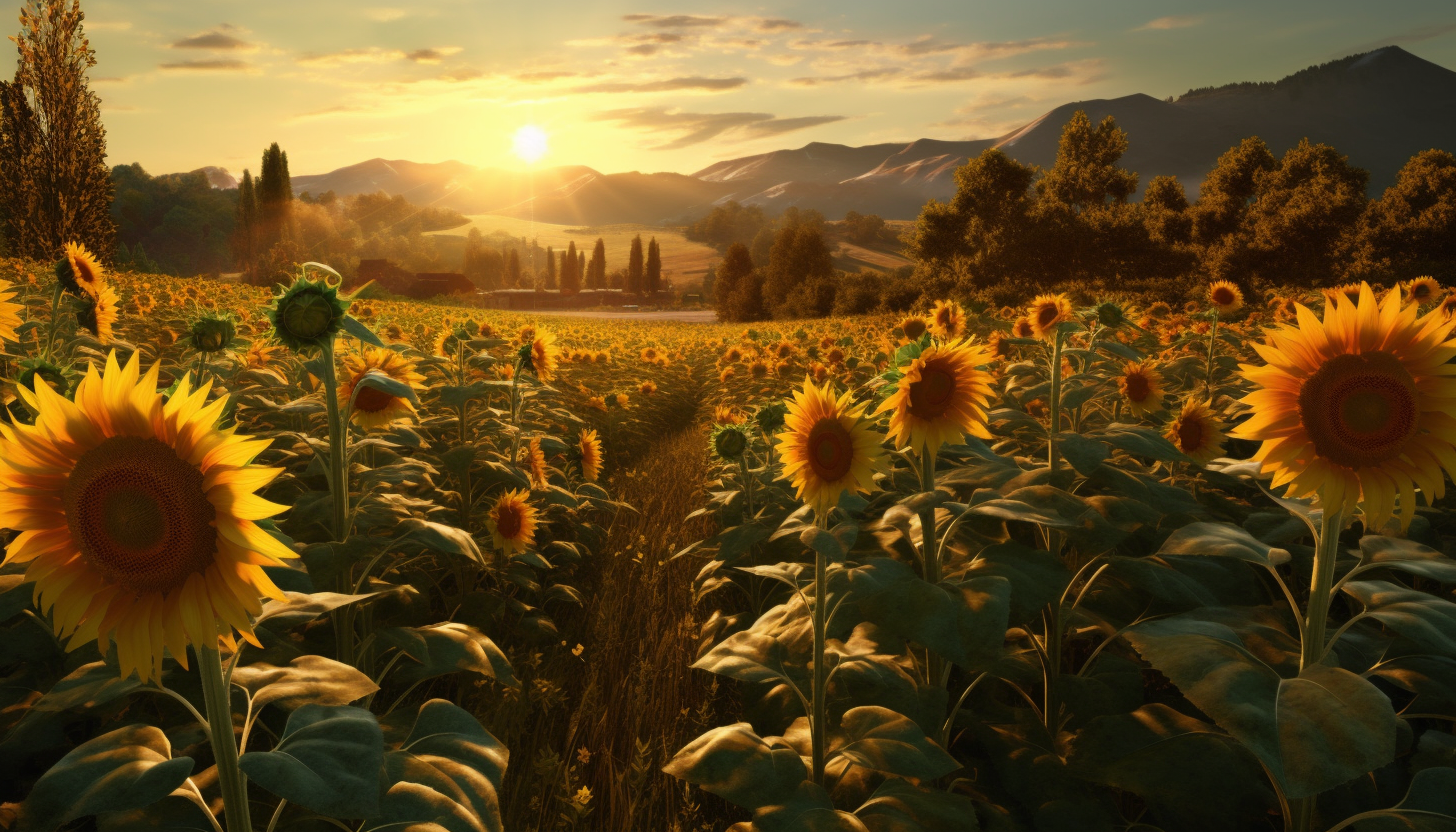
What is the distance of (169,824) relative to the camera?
145cm

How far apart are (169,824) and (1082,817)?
2.14 m

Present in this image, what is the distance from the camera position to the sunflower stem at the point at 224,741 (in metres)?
1.34

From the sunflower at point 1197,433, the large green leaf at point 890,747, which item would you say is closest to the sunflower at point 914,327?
the sunflower at point 1197,433

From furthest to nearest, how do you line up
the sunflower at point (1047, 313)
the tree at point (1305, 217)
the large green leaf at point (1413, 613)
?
the tree at point (1305, 217)
the sunflower at point (1047, 313)
the large green leaf at point (1413, 613)

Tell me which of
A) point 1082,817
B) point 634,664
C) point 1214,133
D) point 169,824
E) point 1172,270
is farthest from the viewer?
point 1214,133

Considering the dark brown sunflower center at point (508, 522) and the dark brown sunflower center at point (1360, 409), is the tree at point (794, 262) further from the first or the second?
the dark brown sunflower center at point (1360, 409)

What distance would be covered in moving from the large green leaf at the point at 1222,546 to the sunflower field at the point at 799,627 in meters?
0.02

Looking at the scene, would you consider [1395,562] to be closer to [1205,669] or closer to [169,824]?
[1205,669]

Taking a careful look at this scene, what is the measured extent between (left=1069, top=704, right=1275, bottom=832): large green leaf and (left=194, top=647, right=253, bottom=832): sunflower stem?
1.86 metres

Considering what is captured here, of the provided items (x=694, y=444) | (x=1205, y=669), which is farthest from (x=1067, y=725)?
(x=694, y=444)

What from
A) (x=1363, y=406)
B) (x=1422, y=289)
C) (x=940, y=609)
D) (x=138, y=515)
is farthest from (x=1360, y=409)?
(x=1422, y=289)

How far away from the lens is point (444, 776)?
5.01 ft

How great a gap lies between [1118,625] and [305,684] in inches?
93.5

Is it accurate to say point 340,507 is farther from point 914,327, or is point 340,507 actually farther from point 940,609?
point 914,327
